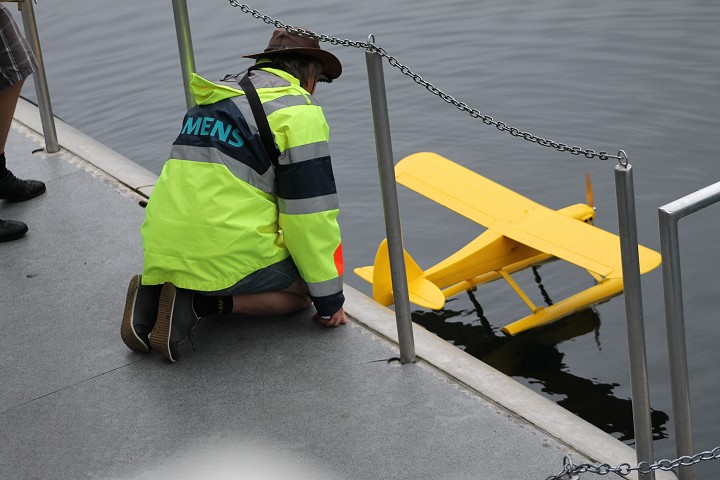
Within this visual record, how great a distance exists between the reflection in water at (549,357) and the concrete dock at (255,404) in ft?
8.27

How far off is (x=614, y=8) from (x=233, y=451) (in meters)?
10.6

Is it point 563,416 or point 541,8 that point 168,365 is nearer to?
point 563,416

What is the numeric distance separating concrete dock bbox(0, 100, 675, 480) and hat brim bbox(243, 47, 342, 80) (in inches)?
41.9

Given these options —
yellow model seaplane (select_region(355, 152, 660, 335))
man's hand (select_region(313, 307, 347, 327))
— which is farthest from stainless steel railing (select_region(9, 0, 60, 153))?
man's hand (select_region(313, 307, 347, 327))

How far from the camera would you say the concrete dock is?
3498mm

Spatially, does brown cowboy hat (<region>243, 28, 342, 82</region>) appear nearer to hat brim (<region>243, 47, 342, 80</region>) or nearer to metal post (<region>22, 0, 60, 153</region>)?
hat brim (<region>243, 47, 342, 80</region>)

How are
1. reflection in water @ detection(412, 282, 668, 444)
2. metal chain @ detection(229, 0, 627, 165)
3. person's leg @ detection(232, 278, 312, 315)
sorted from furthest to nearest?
reflection in water @ detection(412, 282, 668, 444), person's leg @ detection(232, 278, 312, 315), metal chain @ detection(229, 0, 627, 165)

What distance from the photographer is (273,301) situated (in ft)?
14.2

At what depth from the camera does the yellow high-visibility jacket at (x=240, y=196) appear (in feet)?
13.0

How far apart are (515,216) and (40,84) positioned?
12.0 feet

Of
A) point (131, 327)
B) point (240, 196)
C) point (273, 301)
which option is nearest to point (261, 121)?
point (240, 196)

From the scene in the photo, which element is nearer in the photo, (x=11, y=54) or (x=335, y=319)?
(x=335, y=319)

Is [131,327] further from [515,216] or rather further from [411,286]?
[515,216]

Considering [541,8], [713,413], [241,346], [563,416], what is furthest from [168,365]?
[541,8]
